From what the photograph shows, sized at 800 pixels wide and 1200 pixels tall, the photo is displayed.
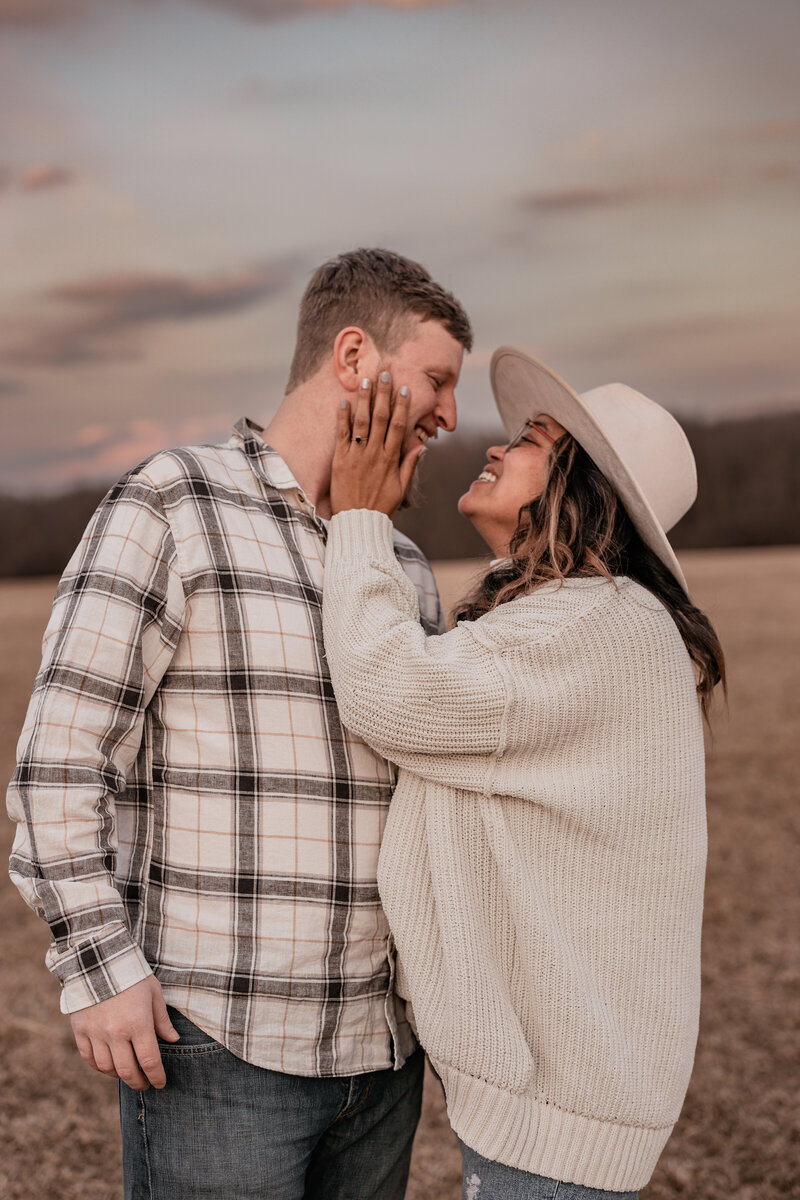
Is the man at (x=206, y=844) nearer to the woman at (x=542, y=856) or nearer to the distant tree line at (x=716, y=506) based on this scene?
the woman at (x=542, y=856)

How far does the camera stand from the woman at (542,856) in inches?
62.1

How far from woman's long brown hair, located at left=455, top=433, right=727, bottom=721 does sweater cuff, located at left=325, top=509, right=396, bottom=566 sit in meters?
0.23

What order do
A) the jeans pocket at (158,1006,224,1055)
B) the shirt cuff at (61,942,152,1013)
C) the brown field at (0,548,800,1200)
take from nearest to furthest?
the shirt cuff at (61,942,152,1013) < the jeans pocket at (158,1006,224,1055) < the brown field at (0,548,800,1200)

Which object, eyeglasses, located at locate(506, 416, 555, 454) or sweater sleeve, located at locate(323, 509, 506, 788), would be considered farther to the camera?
eyeglasses, located at locate(506, 416, 555, 454)

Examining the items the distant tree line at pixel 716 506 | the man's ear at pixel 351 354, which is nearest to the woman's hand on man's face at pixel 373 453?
the man's ear at pixel 351 354

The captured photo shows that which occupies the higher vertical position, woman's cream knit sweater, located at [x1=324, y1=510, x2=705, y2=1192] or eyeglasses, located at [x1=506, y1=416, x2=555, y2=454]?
eyeglasses, located at [x1=506, y1=416, x2=555, y2=454]

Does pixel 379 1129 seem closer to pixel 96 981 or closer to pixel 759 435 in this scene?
pixel 96 981

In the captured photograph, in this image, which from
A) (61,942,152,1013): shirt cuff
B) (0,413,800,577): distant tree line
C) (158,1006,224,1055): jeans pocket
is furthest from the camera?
(0,413,800,577): distant tree line

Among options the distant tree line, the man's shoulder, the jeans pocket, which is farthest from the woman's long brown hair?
the distant tree line

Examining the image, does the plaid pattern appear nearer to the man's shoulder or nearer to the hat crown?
the man's shoulder

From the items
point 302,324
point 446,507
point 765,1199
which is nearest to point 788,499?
point 446,507

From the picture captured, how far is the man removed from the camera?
5.05 ft

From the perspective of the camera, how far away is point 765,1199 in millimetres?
3418

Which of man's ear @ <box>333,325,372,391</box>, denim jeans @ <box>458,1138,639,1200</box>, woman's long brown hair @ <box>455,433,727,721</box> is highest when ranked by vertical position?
man's ear @ <box>333,325,372,391</box>
